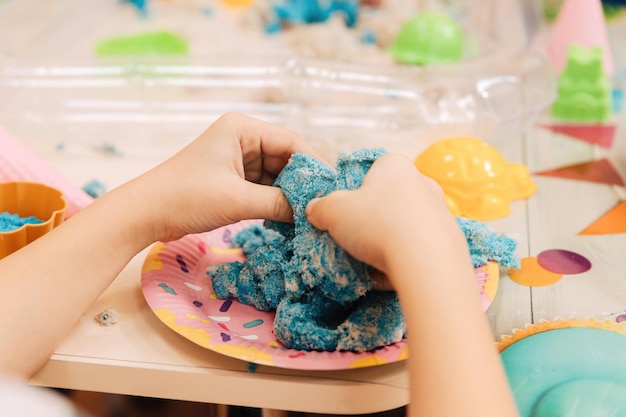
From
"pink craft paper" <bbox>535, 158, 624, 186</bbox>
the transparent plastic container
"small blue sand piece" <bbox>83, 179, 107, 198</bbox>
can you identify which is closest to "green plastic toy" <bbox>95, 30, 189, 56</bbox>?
the transparent plastic container

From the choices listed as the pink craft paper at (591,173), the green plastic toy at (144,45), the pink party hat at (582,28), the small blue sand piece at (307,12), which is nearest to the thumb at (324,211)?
the pink craft paper at (591,173)

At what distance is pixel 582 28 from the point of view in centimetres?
128

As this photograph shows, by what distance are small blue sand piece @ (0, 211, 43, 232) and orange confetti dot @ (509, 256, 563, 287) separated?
0.52 m

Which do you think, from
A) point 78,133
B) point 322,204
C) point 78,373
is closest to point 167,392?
point 78,373

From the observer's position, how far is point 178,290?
68 cm

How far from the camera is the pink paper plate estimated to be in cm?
58

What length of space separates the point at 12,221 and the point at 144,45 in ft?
3.00

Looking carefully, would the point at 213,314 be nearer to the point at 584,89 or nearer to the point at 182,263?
the point at 182,263

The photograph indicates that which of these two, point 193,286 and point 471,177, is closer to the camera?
point 193,286

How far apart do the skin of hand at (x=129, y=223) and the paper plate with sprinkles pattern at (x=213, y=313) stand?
4 cm

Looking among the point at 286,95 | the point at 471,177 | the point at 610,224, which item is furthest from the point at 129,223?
the point at 286,95

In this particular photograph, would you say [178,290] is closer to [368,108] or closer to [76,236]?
[76,236]

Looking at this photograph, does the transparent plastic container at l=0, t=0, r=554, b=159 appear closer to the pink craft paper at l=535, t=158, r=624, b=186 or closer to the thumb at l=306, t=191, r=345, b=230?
the pink craft paper at l=535, t=158, r=624, b=186

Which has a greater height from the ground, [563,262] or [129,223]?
[129,223]
